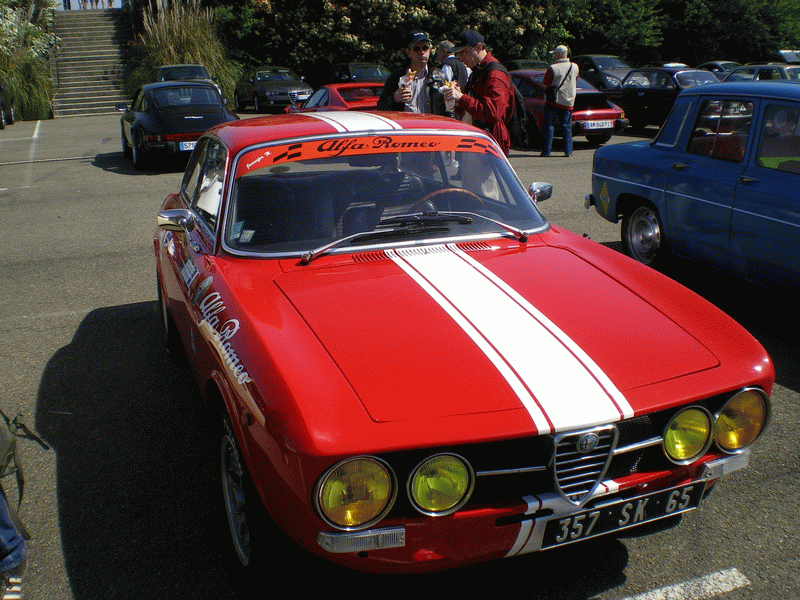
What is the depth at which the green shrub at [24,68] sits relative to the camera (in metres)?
21.9

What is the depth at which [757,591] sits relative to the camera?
2.54 m

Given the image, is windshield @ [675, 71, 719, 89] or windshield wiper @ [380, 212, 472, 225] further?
windshield @ [675, 71, 719, 89]

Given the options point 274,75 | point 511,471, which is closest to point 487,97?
point 511,471

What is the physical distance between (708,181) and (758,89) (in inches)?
27.0

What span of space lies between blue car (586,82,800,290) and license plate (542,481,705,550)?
2.68m

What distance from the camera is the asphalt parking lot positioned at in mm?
2584

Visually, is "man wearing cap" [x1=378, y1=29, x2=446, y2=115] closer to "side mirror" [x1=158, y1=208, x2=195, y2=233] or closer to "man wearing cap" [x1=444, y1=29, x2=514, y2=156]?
"man wearing cap" [x1=444, y1=29, x2=514, y2=156]

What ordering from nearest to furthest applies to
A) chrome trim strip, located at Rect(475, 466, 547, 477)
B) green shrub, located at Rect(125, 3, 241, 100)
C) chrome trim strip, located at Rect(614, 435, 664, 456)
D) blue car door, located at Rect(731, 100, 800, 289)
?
1. chrome trim strip, located at Rect(475, 466, 547, 477)
2. chrome trim strip, located at Rect(614, 435, 664, 456)
3. blue car door, located at Rect(731, 100, 800, 289)
4. green shrub, located at Rect(125, 3, 241, 100)

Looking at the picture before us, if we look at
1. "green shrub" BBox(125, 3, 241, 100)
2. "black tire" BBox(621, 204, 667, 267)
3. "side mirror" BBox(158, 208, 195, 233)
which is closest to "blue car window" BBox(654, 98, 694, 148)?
"black tire" BBox(621, 204, 667, 267)

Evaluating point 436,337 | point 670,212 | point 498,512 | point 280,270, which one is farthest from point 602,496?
point 670,212

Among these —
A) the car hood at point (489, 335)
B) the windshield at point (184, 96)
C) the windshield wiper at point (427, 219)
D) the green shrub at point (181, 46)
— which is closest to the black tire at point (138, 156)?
the windshield at point (184, 96)

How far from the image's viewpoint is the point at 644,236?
6.08m

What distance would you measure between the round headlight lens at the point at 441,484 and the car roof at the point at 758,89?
3946 mm

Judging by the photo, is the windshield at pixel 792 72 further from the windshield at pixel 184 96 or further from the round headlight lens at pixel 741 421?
the round headlight lens at pixel 741 421
